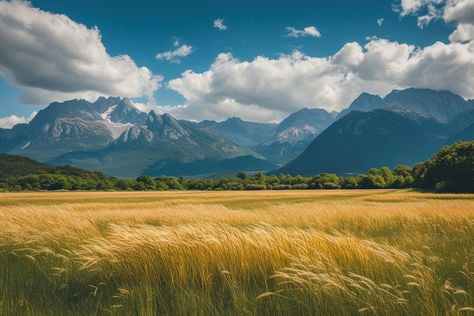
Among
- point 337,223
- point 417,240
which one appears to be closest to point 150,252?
point 417,240

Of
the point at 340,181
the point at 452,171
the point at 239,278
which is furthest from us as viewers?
the point at 340,181

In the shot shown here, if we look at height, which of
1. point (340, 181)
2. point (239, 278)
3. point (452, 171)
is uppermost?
point (452, 171)

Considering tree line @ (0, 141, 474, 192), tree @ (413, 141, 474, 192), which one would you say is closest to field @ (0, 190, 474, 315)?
tree @ (413, 141, 474, 192)

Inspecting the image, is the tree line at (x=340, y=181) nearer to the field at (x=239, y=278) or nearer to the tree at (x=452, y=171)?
the tree at (x=452, y=171)

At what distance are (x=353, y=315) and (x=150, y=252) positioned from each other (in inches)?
158

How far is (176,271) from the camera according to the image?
645 cm

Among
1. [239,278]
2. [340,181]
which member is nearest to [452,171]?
[340,181]

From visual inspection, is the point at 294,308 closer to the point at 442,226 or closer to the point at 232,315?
the point at 232,315

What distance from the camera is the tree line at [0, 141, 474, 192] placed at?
80.1 m

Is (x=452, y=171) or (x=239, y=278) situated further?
(x=452, y=171)

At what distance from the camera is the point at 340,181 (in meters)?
129

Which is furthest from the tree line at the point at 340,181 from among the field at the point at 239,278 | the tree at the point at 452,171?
the field at the point at 239,278

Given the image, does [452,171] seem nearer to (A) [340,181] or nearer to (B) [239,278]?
(A) [340,181]

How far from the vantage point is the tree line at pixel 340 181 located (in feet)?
263
